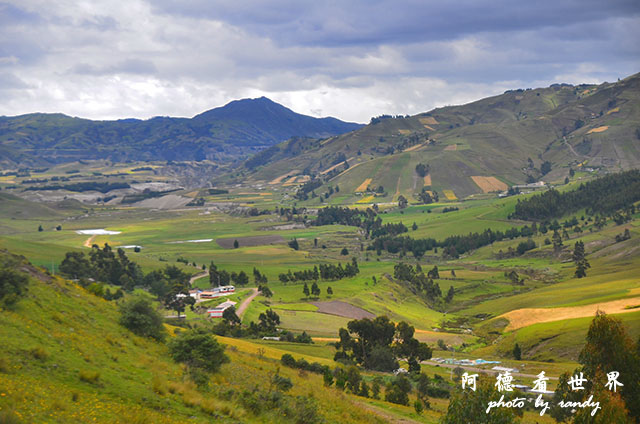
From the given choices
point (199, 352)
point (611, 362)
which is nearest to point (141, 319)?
point (199, 352)

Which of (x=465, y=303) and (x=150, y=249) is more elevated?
(x=150, y=249)

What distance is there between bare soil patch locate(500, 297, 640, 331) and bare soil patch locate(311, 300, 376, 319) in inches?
1133

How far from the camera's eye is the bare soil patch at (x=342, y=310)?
105438 millimetres

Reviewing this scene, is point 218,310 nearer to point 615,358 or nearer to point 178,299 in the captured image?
point 178,299

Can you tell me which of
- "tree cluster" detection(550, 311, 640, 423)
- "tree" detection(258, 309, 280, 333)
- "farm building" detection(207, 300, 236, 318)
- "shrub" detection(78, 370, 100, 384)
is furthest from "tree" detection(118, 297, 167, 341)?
"farm building" detection(207, 300, 236, 318)

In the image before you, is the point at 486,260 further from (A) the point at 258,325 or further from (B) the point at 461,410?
(B) the point at 461,410

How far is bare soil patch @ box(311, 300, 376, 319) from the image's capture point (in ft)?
346

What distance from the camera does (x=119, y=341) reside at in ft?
104

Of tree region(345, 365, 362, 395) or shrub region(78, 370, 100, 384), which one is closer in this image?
shrub region(78, 370, 100, 384)

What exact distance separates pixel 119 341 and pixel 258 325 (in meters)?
55.6

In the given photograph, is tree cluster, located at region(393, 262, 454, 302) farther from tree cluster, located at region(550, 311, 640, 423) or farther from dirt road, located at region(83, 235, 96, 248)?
dirt road, located at region(83, 235, 96, 248)

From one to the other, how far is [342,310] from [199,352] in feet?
258

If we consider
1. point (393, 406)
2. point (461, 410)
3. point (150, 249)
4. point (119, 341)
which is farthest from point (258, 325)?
point (150, 249)

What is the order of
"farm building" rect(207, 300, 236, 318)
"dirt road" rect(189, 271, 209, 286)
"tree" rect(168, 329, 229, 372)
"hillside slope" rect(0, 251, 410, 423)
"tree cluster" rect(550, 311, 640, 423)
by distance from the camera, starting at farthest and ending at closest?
"dirt road" rect(189, 271, 209, 286) → "farm building" rect(207, 300, 236, 318) → "tree" rect(168, 329, 229, 372) → "tree cluster" rect(550, 311, 640, 423) → "hillside slope" rect(0, 251, 410, 423)
